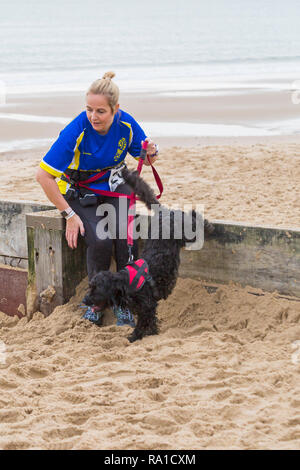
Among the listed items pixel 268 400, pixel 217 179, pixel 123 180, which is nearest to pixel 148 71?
pixel 217 179

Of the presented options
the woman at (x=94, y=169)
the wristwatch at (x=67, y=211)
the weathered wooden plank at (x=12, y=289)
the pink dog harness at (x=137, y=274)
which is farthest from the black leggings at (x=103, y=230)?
the weathered wooden plank at (x=12, y=289)

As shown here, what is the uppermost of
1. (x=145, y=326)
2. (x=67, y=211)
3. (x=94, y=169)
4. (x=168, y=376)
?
(x=94, y=169)

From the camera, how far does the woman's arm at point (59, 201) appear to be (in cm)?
412

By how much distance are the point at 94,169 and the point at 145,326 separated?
1.14 meters

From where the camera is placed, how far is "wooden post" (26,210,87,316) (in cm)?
454

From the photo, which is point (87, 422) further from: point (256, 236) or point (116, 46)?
point (116, 46)

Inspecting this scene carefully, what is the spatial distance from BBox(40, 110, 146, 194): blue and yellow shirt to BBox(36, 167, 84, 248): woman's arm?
0.06 m

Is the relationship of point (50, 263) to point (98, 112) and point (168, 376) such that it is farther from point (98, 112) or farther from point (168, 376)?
point (168, 376)

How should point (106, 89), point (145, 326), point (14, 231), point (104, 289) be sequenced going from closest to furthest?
1. point (104, 289)
2. point (106, 89)
3. point (145, 326)
4. point (14, 231)

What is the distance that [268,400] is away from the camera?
3.16m

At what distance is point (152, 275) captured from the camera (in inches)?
160

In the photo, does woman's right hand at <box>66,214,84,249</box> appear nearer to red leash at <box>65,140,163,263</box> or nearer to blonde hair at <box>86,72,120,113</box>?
red leash at <box>65,140,163,263</box>

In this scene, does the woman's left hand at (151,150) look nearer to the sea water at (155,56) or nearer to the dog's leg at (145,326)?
the dog's leg at (145,326)

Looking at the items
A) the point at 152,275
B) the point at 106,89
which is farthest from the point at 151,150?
the point at 152,275
